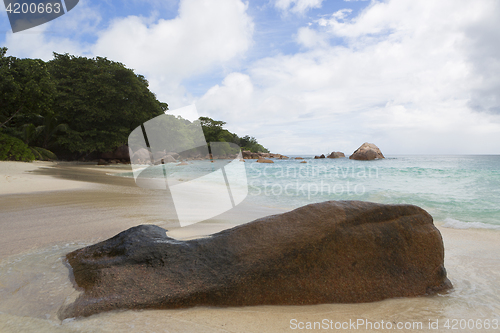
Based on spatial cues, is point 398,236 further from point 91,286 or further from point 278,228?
point 91,286

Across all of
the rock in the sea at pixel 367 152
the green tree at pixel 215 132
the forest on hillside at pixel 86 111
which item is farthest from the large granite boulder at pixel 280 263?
the green tree at pixel 215 132

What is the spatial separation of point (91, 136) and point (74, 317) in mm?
25875

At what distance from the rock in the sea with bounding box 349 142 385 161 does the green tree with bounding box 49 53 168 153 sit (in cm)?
2840

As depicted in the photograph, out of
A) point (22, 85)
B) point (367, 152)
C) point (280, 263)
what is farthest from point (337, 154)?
point (280, 263)

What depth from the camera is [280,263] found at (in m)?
1.94

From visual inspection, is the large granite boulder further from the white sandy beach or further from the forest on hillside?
the forest on hillside

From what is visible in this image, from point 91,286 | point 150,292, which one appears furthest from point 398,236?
point 91,286

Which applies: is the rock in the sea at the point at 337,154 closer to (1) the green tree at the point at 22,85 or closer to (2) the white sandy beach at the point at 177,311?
(1) the green tree at the point at 22,85

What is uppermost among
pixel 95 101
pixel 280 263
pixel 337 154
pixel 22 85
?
pixel 95 101

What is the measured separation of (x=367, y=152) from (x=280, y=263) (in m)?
39.9

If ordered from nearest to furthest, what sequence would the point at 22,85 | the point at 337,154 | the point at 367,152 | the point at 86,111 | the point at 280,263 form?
1. the point at 280,263
2. the point at 22,85
3. the point at 86,111
4. the point at 367,152
5. the point at 337,154

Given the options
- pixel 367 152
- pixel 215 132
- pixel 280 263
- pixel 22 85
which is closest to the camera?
pixel 280 263

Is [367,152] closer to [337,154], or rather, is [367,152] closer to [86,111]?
[337,154]

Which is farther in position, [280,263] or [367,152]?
[367,152]
